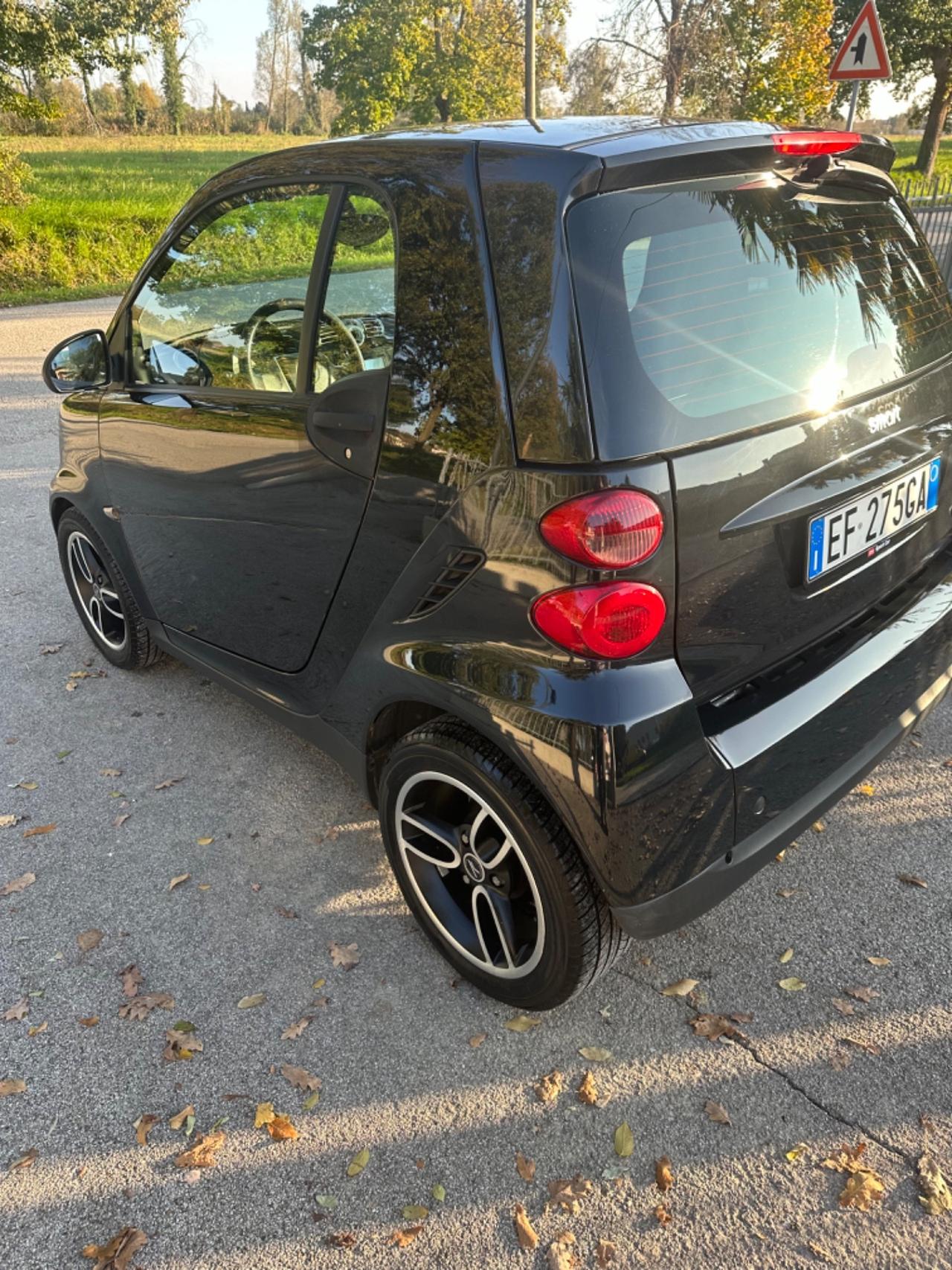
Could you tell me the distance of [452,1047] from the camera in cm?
228

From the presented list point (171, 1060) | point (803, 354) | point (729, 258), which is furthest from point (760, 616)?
point (171, 1060)

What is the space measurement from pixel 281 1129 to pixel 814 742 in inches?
57.3

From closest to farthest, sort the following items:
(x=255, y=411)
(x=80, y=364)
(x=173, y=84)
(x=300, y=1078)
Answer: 1. (x=300, y=1078)
2. (x=255, y=411)
3. (x=80, y=364)
4. (x=173, y=84)

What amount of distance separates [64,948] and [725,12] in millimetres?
28721

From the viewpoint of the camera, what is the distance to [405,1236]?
186cm

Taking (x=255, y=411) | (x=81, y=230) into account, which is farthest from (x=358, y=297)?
(x=81, y=230)

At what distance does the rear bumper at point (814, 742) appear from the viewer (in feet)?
6.43

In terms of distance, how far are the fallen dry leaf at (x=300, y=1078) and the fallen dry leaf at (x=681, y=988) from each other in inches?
34.6

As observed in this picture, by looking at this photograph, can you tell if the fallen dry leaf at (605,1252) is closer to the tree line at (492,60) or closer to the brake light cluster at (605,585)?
the brake light cluster at (605,585)

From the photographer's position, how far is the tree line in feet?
66.6

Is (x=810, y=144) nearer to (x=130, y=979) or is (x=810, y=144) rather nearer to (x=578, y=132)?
(x=578, y=132)

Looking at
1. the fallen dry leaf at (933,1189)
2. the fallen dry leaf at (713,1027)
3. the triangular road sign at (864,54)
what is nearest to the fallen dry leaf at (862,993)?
the fallen dry leaf at (713,1027)

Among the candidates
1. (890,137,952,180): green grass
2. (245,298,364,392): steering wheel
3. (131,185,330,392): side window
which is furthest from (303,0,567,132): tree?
(245,298,364,392): steering wheel

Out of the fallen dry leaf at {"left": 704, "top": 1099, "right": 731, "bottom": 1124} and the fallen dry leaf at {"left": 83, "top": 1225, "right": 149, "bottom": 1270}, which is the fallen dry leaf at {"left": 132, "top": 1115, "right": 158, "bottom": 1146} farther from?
the fallen dry leaf at {"left": 704, "top": 1099, "right": 731, "bottom": 1124}
